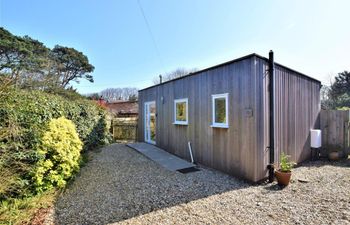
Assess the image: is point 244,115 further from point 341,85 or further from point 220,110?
point 341,85

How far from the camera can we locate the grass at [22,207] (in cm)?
298

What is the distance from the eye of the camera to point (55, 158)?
4.25m

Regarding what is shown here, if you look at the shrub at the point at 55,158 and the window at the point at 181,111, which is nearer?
the shrub at the point at 55,158

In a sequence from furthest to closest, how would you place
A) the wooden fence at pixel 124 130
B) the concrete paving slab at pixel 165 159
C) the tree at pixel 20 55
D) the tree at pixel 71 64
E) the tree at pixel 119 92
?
the tree at pixel 119 92 < the tree at pixel 71 64 < the wooden fence at pixel 124 130 < the tree at pixel 20 55 < the concrete paving slab at pixel 165 159

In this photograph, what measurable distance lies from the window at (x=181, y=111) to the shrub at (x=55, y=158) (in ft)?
12.3

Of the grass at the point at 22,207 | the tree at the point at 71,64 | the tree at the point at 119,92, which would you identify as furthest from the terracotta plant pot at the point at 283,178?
the tree at the point at 119,92

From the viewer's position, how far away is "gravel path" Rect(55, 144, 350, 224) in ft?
9.96

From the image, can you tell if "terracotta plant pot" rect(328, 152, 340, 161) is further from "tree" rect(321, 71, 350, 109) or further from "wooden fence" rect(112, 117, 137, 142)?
"tree" rect(321, 71, 350, 109)

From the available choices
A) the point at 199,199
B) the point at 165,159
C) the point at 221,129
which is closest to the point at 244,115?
the point at 221,129

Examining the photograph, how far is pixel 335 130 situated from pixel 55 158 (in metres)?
8.91

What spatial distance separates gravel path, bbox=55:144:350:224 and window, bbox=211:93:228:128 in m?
1.41

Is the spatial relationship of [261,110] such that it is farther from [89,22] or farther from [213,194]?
[89,22]

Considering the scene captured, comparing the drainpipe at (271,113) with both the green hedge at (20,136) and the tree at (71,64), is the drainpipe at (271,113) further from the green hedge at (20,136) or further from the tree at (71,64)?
the tree at (71,64)

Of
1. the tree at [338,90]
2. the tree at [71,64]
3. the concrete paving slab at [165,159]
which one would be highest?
the tree at [71,64]
